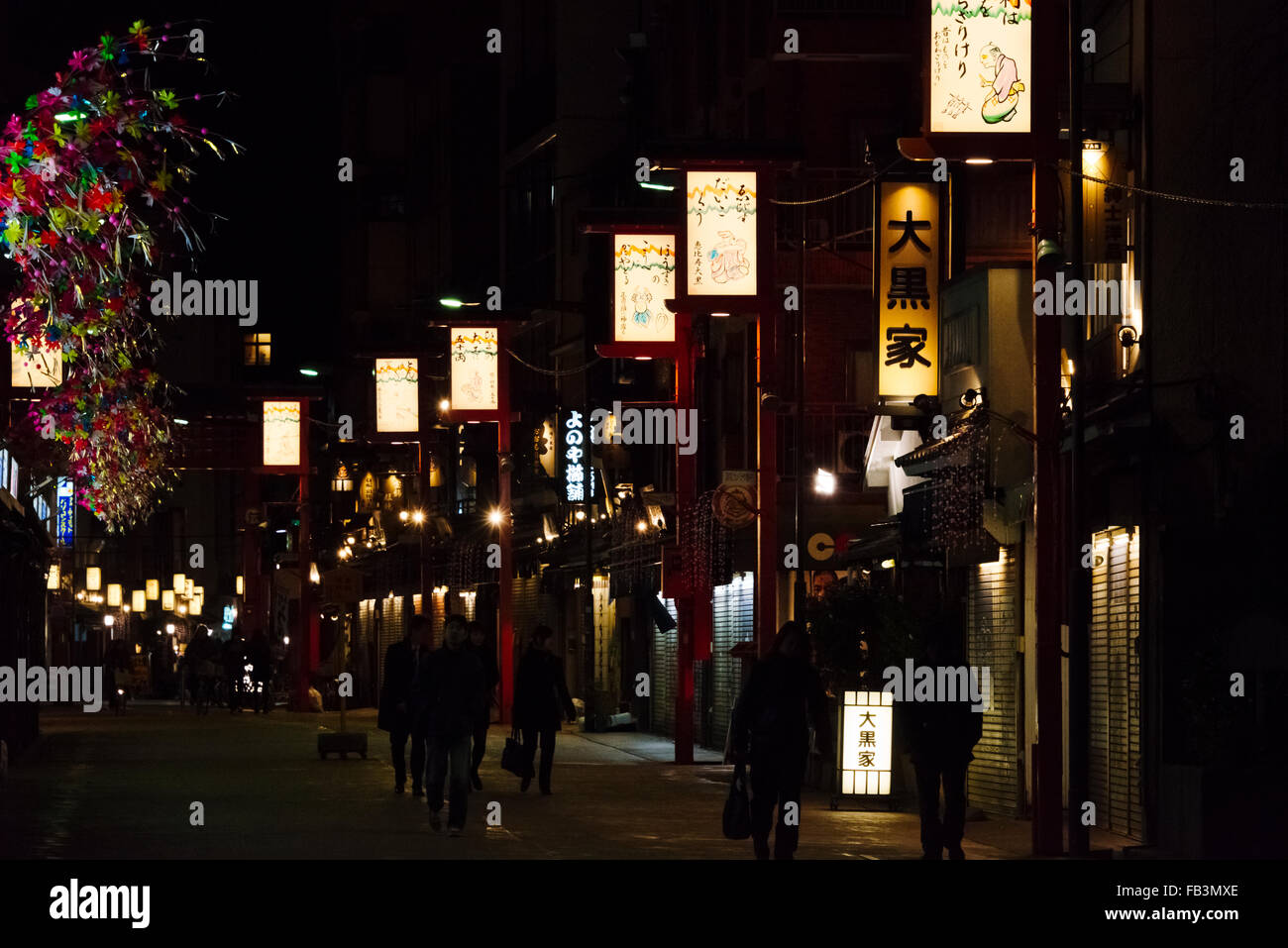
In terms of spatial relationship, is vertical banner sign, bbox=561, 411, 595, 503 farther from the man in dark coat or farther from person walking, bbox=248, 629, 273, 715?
the man in dark coat

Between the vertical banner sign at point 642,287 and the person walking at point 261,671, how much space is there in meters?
24.5

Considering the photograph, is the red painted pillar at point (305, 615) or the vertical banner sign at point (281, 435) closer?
the vertical banner sign at point (281, 435)

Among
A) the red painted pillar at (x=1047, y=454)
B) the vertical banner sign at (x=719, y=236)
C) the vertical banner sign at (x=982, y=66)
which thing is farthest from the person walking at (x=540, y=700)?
the vertical banner sign at (x=982, y=66)

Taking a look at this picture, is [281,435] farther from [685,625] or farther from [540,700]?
[540,700]

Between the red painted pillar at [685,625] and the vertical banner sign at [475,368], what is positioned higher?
the vertical banner sign at [475,368]

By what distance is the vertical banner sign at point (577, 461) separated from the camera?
4484 cm

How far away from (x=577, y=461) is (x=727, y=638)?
25.7 ft

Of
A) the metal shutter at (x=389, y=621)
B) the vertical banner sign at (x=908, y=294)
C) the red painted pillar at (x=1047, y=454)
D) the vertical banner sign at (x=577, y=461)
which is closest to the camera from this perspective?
the red painted pillar at (x=1047, y=454)

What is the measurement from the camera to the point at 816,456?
35.2 meters

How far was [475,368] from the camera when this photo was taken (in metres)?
42.8

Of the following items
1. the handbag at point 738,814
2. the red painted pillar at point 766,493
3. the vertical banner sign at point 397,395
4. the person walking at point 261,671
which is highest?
the vertical banner sign at point 397,395

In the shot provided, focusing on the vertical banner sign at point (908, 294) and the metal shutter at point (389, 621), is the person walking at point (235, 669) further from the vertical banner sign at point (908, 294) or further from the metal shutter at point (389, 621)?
the vertical banner sign at point (908, 294)

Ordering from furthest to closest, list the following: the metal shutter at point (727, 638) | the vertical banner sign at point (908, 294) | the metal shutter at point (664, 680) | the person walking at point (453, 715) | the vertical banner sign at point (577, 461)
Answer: the vertical banner sign at point (577, 461)
the metal shutter at point (664, 680)
the metal shutter at point (727, 638)
the vertical banner sign at point (908, 294)
the person walking at point (453, 715)

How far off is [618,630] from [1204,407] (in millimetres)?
28693
